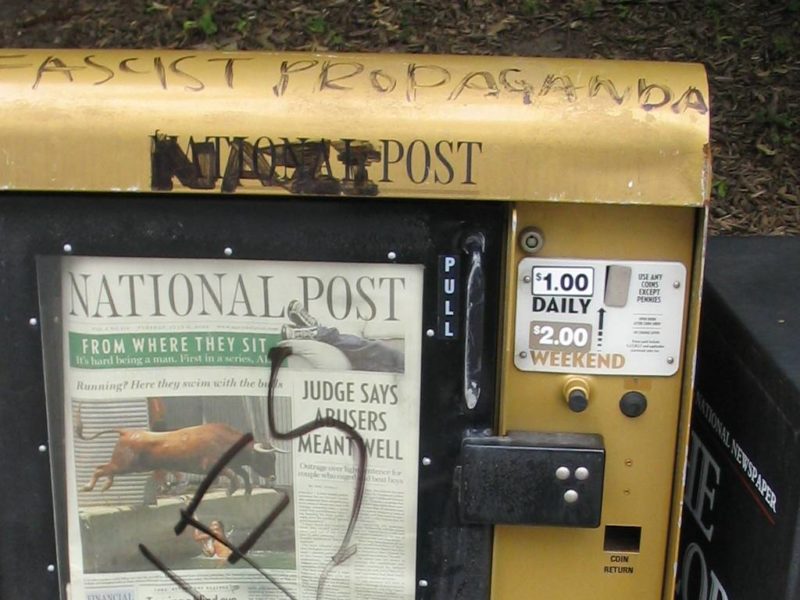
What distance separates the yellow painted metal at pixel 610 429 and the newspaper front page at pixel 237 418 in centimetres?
20

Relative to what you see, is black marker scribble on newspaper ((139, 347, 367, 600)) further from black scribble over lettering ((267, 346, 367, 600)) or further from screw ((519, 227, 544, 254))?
screw ((519, 227, 544, 254))

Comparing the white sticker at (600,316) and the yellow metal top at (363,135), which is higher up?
the yellow metal top at (363,135)

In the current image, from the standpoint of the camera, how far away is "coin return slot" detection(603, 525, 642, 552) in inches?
77.0

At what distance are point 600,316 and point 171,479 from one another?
2.91 feet

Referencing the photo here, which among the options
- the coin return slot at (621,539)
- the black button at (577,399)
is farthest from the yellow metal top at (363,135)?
the coin return slot at (621,539)

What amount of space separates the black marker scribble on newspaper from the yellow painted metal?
0.29 metres

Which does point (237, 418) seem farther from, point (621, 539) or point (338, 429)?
point (621, 539)

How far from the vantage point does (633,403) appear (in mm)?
1864

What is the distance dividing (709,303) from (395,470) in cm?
79

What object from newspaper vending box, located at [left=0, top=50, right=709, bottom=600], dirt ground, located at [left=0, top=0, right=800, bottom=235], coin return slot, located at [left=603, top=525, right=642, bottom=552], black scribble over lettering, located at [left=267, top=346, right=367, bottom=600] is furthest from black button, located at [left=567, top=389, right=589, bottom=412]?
dirt ground, located at [left=0, top=0, right=800, bottom=235]

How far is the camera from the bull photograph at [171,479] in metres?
1.93

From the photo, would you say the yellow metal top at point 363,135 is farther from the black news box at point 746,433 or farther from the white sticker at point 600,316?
the black news box at point 746,433

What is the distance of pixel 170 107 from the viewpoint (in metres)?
1.75

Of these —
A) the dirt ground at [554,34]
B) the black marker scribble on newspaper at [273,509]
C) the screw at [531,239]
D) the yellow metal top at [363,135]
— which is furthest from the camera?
the dirt ground at [554,34]
